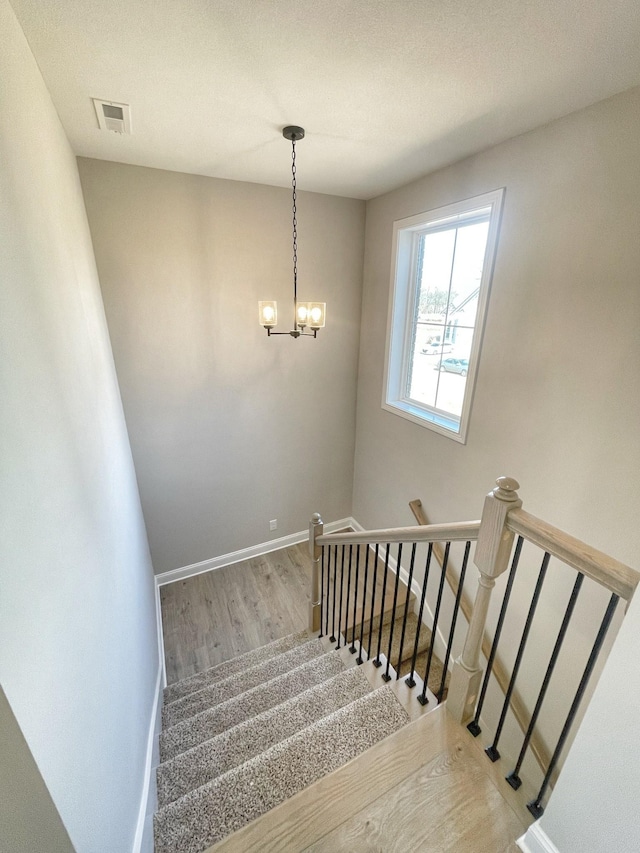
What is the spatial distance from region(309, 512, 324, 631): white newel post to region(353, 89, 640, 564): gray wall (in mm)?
1087

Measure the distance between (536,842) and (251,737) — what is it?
4.05 ft

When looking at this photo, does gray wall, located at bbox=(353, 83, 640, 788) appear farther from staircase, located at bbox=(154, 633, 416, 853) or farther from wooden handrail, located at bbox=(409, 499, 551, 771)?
staircase, located at bbox=(154, 633, 416, 853)

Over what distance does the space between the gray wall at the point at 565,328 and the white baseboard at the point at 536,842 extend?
1.17m

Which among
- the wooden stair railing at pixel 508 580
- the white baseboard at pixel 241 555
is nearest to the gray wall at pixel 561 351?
the wooden stair railing at pixel 508 580

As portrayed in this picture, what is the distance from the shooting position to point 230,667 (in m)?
2.57

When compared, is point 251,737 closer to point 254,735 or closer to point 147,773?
point 254,735

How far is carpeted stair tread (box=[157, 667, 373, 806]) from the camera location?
1.61m

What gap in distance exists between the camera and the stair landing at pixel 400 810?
108 cm

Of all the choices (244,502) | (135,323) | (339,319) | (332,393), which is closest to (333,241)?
(339,319)

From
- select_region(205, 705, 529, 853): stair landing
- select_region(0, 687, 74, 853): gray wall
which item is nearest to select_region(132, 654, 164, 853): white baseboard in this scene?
select_region(205, 705, 529, 853): stair landing

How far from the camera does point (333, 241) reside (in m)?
3.17

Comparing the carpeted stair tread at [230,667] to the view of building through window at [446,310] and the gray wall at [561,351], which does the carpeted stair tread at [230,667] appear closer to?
the gray wall at [561,351]

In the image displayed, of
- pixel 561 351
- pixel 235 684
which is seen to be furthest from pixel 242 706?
pixel 561 351

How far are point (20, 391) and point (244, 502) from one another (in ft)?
9.40
